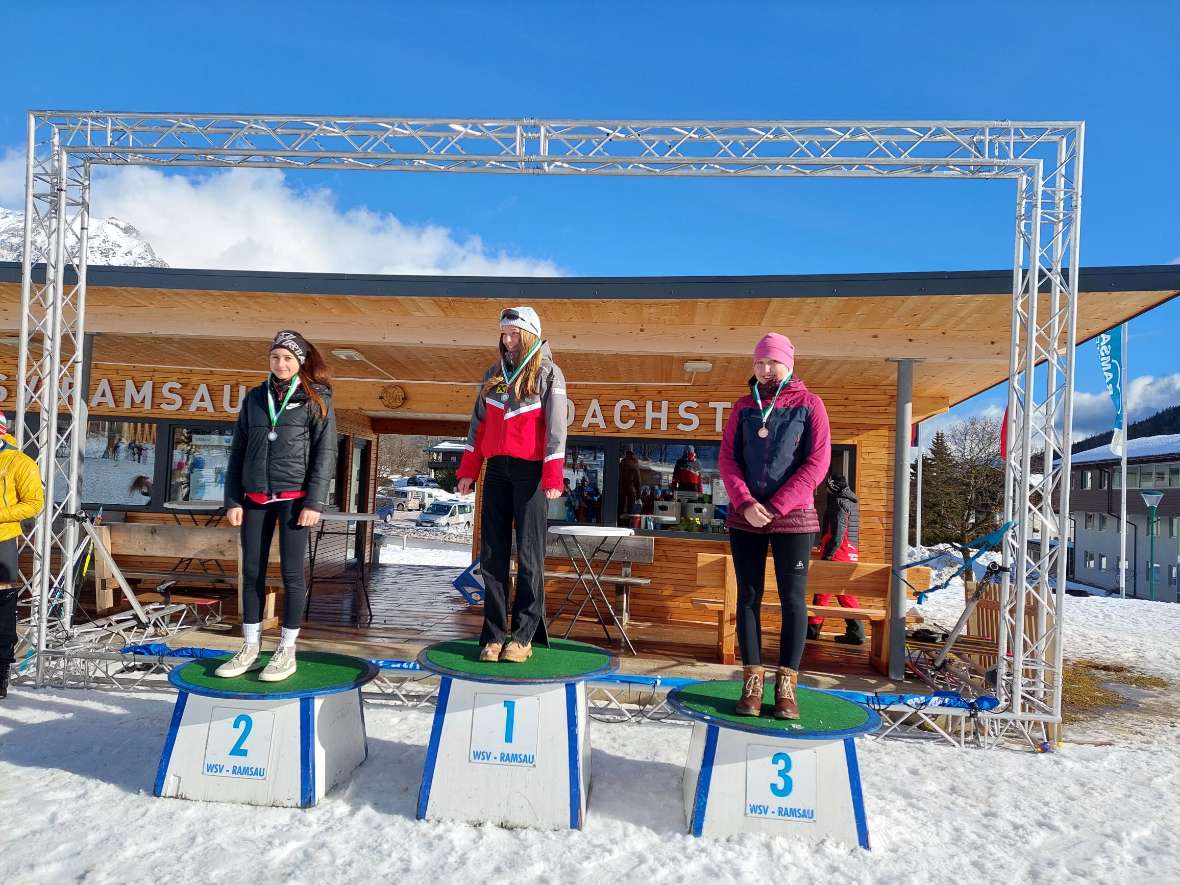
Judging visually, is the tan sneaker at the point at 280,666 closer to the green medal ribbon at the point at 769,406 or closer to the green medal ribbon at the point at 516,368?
the green medal ribbon at the point at 516,368

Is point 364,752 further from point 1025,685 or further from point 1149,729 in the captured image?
point 1149,729

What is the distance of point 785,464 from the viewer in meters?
3.32

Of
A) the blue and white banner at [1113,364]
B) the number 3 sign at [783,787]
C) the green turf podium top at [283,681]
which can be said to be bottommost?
the number 3 sign at [783,787]

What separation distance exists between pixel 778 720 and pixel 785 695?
0.11 m

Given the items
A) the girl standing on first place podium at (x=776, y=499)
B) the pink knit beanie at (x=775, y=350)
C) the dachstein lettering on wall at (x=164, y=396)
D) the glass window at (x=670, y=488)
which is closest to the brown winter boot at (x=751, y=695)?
the girl standing on first place podium at (x=776, y=499)

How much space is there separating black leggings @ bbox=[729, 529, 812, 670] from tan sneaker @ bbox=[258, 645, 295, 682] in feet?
6.60

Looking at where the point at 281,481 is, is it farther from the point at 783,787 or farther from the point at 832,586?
the point at 832,586

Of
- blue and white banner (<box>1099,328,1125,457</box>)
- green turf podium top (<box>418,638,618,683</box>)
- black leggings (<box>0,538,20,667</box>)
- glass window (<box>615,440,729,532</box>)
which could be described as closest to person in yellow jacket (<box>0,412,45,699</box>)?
black leggings (<box>0,538,20,667</box>)

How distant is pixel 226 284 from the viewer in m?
5.75

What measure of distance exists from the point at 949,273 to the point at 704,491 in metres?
3.70

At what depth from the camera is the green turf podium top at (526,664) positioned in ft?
10.5

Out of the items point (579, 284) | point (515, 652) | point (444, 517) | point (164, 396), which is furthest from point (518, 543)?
point (444, 517)

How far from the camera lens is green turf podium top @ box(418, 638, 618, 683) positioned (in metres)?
3.20

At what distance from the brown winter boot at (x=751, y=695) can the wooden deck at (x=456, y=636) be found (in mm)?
1942
